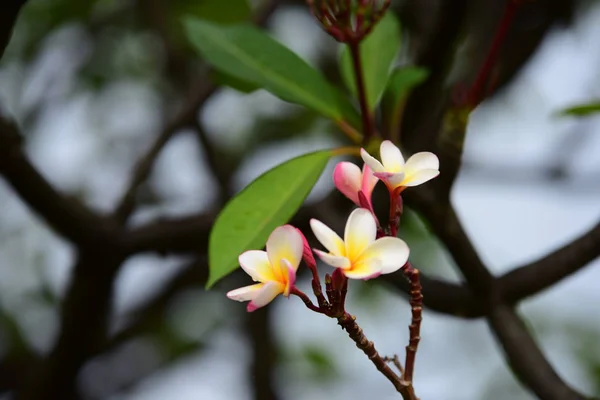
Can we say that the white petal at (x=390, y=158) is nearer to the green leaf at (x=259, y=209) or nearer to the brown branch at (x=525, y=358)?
the green leaf at (x=259, y=209)

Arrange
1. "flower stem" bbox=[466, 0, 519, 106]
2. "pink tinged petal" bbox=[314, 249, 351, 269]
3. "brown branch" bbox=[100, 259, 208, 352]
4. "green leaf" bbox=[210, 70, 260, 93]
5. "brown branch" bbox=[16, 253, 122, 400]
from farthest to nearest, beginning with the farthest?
"brown branch" bbox=[100, 259, 208, 352] → "brown branch" bbox=[16, 253, 122, 400] → "green leaf" bbox=[210, 70, 260, 93] → "flower stem" bbox=[466, 0, 519, 106] → "pink tinged petal" bbox=[314, 249, 351, 269]

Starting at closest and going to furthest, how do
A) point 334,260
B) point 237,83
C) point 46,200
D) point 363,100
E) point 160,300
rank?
point 334,260 → point 363,100 → point 237,83 → point 46,200 → point 160,300

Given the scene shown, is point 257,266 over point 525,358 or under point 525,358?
over

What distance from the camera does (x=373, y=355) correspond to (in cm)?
40

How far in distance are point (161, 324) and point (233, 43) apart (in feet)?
4.51

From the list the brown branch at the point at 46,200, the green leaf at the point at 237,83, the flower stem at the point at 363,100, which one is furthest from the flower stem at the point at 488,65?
the brown branch at the point at 46,200

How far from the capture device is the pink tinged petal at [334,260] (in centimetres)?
36

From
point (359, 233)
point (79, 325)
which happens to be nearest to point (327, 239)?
point (359, 233)

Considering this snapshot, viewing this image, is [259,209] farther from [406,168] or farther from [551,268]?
[551,268]

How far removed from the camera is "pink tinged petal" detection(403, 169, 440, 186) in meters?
0.43

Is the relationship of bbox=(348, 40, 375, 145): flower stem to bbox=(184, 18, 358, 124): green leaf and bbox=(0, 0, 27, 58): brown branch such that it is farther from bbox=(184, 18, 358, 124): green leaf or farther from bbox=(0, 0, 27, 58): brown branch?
bbox=(0, 0, 27, 58): brown branch

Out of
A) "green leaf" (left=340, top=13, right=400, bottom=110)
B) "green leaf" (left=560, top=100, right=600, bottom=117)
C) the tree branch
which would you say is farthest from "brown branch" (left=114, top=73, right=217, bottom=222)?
"green leaf" (left=560, top=100, right=600, bottom=117)

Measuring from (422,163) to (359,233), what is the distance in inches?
2.9

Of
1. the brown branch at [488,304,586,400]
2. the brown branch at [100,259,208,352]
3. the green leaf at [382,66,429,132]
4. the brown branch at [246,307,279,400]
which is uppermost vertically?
the green leaf at [382,66,429,132]
